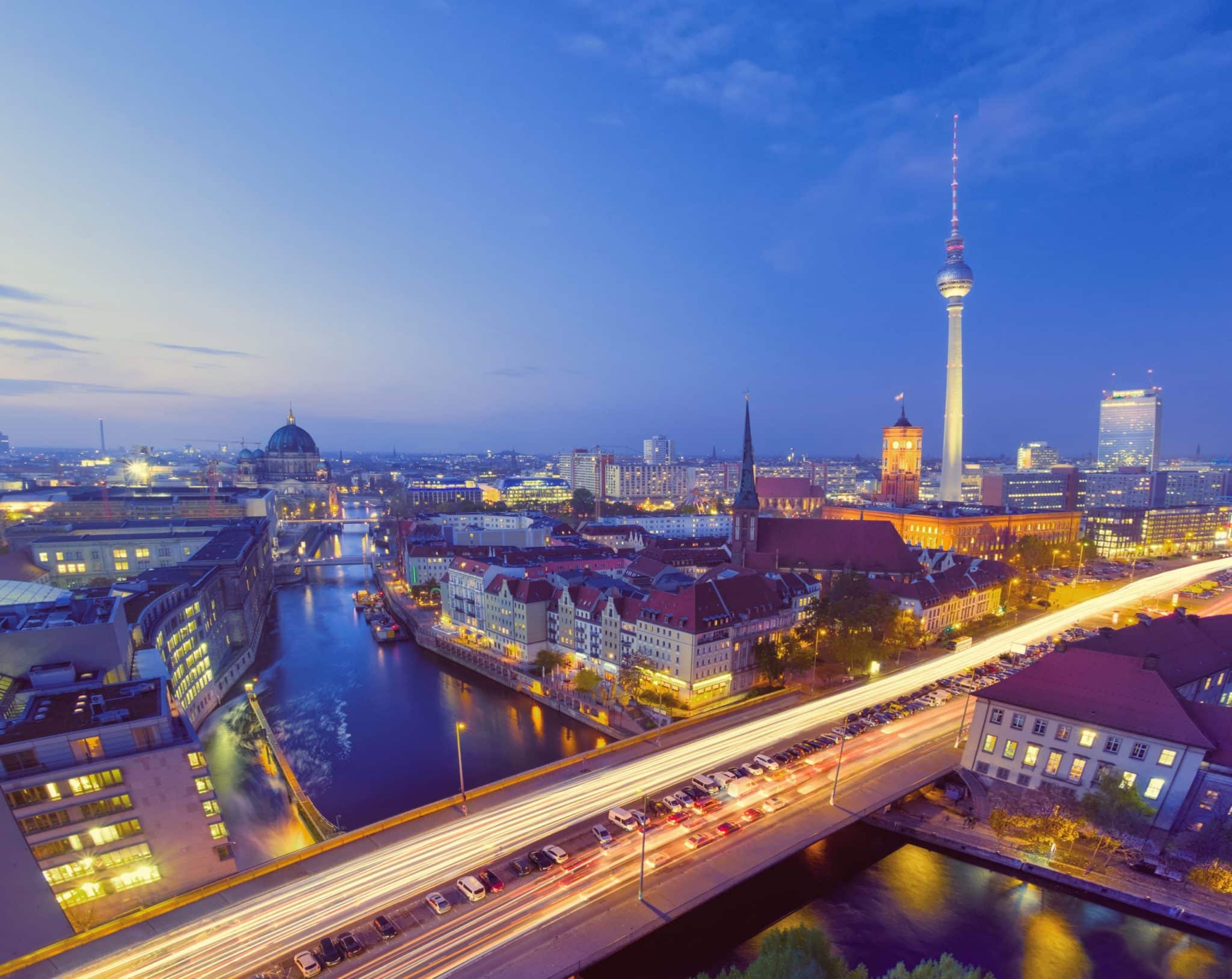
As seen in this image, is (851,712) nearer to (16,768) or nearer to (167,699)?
(167,699)

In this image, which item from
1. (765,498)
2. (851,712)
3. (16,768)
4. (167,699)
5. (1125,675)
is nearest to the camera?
(16,768)

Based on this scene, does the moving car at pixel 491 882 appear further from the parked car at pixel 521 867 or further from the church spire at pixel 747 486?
the church spire at pixel 747 486

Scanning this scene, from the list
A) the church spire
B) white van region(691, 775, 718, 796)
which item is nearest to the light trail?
white van region(691, 775, 718, 796)

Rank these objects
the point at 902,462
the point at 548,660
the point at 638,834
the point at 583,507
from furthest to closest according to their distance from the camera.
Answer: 1. the point at 583,507
2. the point at 902,462
3. the point at 548,660
4. the point at 638,834

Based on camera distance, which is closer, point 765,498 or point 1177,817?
point 1177,817

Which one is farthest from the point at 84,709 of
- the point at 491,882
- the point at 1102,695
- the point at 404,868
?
the point at 1102,695

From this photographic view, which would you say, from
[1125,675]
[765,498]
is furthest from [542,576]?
[765,498]

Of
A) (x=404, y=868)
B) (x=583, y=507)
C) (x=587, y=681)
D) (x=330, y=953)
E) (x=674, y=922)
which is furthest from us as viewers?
(x=583, y=507)

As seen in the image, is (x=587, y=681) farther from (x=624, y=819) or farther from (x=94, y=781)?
(x=94, y=781)
